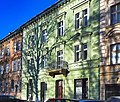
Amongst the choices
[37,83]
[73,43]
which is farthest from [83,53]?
[37,83]

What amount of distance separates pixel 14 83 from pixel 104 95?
24.3m

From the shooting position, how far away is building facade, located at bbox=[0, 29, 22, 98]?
44.9 meters

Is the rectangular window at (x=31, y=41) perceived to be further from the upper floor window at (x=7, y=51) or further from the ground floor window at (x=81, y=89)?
the ground floor window at (x=81, y=89)

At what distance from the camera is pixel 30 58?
40125 mm

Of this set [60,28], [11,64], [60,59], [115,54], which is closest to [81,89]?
[60,59]

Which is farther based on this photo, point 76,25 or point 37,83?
point 37,83

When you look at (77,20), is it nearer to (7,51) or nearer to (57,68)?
(57,68)

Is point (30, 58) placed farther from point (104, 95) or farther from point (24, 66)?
point (104, 95)

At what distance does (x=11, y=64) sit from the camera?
4862cm

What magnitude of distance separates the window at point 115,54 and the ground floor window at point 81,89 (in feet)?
13.9

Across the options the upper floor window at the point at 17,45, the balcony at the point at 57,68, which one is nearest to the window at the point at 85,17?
the balcony at the point at 57,68

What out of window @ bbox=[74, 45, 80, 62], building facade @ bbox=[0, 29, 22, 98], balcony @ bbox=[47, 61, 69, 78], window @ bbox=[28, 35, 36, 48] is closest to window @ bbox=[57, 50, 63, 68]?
balcony @ bbox=[47, 61, 69, 78]

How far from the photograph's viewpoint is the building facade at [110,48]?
2347 centimetres

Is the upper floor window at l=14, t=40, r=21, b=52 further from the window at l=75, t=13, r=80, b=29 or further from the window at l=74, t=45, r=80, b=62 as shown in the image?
the window at l=74, t=45, r=80, b=62
